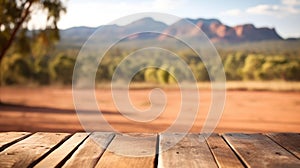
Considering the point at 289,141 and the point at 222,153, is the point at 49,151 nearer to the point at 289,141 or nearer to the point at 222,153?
the point at 222,153

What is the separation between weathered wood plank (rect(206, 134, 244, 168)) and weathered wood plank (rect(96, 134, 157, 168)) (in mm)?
333

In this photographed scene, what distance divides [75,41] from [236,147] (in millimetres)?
65337

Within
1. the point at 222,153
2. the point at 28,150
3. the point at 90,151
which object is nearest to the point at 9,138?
the point at 28,150

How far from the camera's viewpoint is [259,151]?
210 centimetres

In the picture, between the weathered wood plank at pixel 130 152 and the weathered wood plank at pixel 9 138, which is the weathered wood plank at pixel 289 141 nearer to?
the weathered wood plank at pixel 130 152

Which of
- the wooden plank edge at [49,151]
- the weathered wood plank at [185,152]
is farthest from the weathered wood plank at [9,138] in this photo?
the weathered wood plank at [185,152]

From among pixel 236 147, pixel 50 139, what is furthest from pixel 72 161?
pixel 236 147

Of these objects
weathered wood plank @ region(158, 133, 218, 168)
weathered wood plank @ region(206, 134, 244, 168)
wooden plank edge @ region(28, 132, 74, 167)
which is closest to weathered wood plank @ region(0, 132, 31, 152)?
wooden plank edge @ region(28, 132, 74, 167)

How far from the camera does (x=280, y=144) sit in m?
2.32

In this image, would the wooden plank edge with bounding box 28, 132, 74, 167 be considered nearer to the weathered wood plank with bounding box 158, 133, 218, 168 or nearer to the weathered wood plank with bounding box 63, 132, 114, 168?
the weathered wood plank with bounding box 63, 132, 114, 168

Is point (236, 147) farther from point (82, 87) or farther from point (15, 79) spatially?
point (15, 79)

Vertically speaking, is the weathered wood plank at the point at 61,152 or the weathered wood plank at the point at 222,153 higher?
the weathered wood plank at the point at 61,152

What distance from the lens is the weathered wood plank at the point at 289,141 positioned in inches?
85.8

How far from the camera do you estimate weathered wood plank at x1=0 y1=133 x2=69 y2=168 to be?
1841 millimetres
